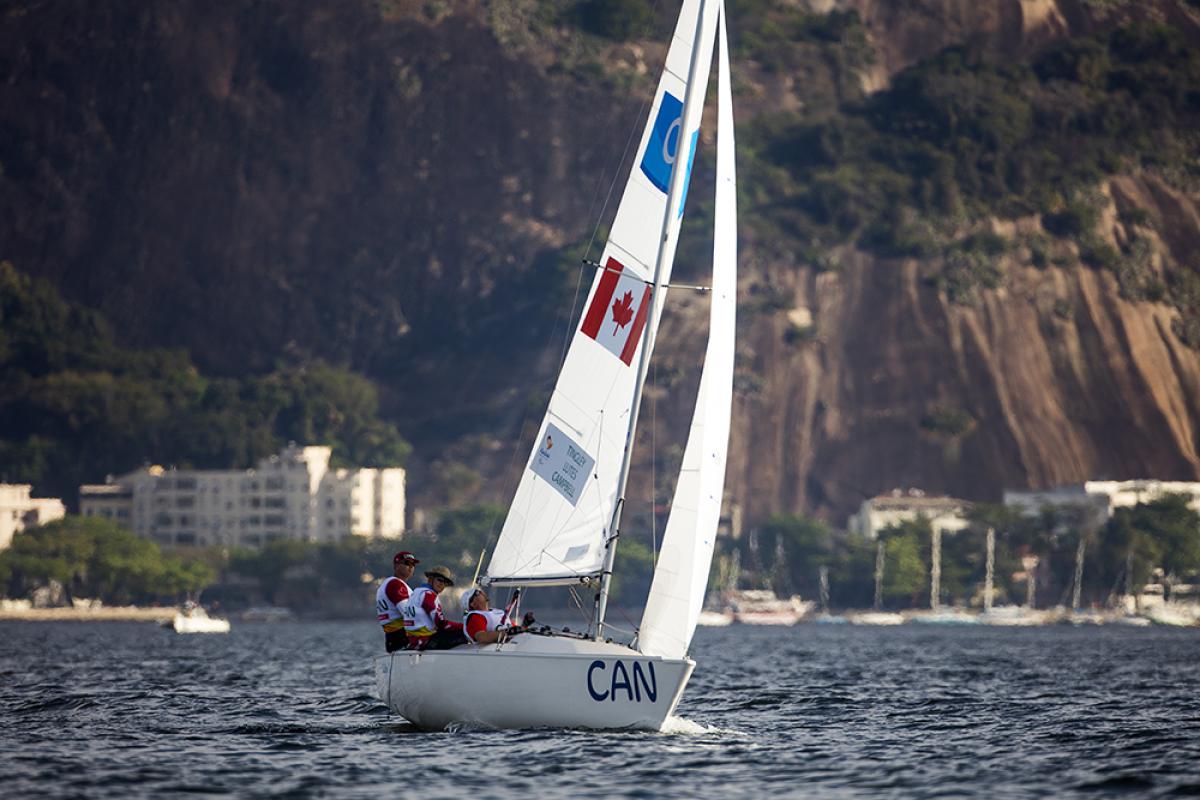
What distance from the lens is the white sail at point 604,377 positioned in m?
35.1

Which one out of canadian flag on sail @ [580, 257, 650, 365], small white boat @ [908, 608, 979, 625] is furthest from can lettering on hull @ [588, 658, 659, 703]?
small white boat @ [908, 608, 979, 625]

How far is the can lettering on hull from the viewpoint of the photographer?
33688mm

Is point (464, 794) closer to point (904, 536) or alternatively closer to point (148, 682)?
point (148, 682)

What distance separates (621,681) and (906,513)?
164m

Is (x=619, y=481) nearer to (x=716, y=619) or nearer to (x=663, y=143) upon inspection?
(x=663, y=143)

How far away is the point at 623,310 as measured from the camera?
3541 centimetres

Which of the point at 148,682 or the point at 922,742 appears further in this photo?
the point at 148,682

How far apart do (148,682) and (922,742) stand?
26197 millimetres

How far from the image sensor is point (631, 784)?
98.6ft

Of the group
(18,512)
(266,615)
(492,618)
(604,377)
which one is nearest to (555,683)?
(492,618)

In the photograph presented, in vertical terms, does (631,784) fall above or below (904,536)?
below

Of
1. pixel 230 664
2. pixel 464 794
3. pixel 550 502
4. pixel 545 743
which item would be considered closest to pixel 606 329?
pixel 550 502

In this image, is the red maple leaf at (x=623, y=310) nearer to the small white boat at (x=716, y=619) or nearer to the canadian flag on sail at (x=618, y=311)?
the canadian flag on sail at (x=618, y=311)

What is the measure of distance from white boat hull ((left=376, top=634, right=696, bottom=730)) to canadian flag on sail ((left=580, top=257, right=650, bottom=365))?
4750mm
